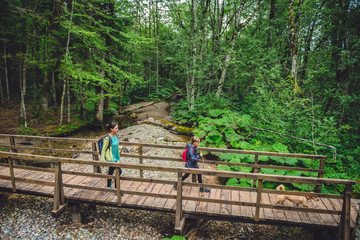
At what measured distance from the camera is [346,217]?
3510 millimetres

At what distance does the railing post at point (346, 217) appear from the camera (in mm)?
3463

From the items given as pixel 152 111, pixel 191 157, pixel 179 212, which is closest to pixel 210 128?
pixel 191 157

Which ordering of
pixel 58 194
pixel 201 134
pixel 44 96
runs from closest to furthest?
pixel 58 194 < pixel 201 134 < pixel 44 96

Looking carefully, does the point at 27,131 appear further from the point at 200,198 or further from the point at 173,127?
the point at 200,198

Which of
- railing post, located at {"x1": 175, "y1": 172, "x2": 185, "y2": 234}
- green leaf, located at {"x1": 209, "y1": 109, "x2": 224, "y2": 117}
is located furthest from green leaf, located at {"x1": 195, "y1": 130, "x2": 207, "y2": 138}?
railing post, located at {"x1": 175, "y1": 172, "x2": 185, "y2": 234}

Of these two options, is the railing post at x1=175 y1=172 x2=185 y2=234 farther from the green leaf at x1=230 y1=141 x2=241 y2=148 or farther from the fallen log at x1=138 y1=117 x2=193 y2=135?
the fallen log at x1=138 y1=117 x2=193 y2=135

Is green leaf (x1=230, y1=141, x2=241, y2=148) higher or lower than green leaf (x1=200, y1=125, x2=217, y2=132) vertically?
lower

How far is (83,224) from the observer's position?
5.04 m

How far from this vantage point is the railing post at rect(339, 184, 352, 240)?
3.46 meters

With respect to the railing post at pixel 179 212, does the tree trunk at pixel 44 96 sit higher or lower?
higher

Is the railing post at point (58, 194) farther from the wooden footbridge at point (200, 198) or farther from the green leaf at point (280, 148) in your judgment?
the green leaf at point (280, 148)

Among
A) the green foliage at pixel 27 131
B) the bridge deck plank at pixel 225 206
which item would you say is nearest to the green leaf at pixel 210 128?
the bridge deck plank at pixel 225 206

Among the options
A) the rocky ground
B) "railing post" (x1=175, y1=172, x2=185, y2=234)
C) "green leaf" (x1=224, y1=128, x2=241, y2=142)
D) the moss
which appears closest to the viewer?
"railing post" (x1=175, y1=172, x2=185, y2=234)

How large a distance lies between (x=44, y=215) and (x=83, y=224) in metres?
1.40
